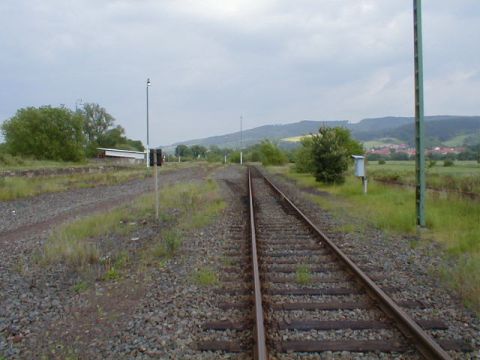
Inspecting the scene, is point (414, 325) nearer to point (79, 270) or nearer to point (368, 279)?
point (368, 279)

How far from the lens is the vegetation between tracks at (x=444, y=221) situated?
613cm

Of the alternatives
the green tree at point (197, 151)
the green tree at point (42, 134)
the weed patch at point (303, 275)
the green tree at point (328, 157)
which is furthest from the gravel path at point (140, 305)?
the green tree at point (197, 151)

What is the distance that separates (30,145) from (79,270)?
63.6 metres

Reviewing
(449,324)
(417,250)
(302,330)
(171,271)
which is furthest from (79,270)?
(417,250)

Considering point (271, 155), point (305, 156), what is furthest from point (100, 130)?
point (305, 156)

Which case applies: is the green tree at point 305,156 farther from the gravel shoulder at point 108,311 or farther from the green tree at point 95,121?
the green tree at point 95,121

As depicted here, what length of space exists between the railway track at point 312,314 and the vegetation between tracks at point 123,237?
1.79 metres

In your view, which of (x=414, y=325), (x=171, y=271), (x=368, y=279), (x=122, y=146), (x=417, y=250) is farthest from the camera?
(x=122, y=146)

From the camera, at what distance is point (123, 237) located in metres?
10.6

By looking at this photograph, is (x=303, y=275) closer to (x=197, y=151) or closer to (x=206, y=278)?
(x=206, y=278)

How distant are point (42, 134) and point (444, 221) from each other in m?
64.1

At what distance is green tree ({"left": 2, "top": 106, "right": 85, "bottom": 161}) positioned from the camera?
63.6 m

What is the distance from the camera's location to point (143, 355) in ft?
13.8

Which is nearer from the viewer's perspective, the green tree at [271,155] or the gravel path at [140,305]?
the gravel path at [140,305]
